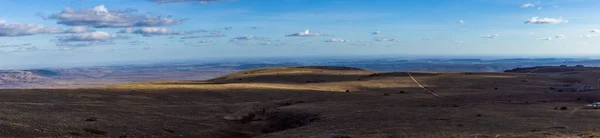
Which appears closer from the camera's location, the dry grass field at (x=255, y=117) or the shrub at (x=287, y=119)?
the dry grass field at (x=255, y=117)

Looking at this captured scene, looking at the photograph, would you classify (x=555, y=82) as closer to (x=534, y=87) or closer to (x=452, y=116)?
(x=534, y=87)

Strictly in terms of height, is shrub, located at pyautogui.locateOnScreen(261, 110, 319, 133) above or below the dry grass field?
below

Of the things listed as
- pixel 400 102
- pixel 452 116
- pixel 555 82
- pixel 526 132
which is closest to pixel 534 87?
pixel 555 82

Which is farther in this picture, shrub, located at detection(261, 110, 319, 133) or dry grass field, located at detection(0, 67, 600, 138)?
shrub, located at detection(261, 110, 319, 133)

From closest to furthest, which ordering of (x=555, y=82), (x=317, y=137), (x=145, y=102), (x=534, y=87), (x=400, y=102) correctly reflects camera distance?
(x=317, y=137)
(x=145, y=102)
(x=400, y=102)
(x=534, y=87)
(x=555, y=82)

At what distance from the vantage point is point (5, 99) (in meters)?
43.8

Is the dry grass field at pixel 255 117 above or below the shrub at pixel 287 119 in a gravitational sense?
above

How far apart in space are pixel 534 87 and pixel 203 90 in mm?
60760

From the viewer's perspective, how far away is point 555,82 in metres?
103

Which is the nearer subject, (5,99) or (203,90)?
(5,99)

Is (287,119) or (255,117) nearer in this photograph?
(287,119)

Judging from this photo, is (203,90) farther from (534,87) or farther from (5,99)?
(534,87)

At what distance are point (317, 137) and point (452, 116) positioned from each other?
1688 centimetres

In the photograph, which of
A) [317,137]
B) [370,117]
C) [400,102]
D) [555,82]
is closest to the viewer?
[317,137]
